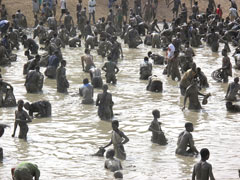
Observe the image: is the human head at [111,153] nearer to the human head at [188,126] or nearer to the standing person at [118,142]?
the standing person at [118,142]

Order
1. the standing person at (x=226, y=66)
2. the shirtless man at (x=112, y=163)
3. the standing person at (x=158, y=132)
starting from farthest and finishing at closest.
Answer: the standing person at (x=226, y=66) → the standing person at (x=158, y=132) → the shirtless man at (x=112, y=163)

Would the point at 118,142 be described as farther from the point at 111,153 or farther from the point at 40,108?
the point at 40,108

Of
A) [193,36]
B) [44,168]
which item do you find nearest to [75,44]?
[193,36]

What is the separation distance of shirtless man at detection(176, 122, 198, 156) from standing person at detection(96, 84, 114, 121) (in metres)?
3.19

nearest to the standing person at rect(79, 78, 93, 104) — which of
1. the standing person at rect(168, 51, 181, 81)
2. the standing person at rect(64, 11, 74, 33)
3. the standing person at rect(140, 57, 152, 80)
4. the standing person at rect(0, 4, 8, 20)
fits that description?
the standing person at rect(168, 51, 181, 81)

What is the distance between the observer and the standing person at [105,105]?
16.9 metres

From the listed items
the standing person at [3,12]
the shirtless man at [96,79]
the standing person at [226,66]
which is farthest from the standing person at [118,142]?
the standing person at [3,12]

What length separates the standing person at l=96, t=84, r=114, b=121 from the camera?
664 inches

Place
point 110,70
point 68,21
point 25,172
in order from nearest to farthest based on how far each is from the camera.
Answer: point 25,172, point 110,70, point 68,21

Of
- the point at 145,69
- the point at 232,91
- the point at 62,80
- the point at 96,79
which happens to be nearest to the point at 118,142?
the point at 232,91

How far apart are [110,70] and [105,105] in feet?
15.0

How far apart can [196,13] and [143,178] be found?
2357cm

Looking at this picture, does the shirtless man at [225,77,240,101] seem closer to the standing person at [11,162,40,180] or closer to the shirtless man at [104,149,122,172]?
the shirtless man at [104,149,122,172]

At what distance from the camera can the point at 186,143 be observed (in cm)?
1406
